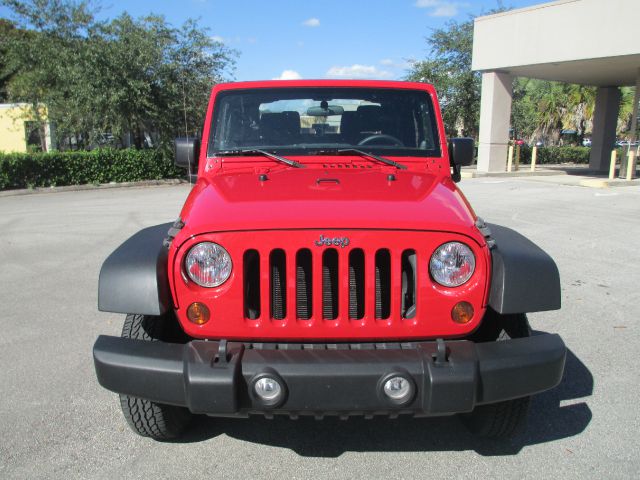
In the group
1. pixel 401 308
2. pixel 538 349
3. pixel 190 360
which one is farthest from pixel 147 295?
pixel 538 349

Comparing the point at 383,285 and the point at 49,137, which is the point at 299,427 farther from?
the point at 49,137

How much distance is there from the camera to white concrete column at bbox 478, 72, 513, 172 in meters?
19.9

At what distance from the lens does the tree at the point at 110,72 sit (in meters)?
17.0

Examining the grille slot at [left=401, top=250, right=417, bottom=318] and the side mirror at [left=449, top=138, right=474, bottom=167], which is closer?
the grille slot at [left=401, top=250, right=417, bottom=318]

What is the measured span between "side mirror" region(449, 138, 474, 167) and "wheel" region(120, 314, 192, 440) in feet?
7.47

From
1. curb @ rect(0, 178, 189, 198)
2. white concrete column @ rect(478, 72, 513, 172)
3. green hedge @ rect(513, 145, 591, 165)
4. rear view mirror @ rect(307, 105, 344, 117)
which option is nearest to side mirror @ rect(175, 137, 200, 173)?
rear view mirror @ rect(307, 105, 344, 117)

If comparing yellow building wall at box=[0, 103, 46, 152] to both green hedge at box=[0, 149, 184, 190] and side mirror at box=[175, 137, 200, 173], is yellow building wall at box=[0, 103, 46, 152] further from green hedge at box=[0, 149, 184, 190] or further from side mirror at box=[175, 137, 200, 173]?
side mirror at box=[175, 137, 200, 173]

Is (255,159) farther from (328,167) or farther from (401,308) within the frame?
(401,308)

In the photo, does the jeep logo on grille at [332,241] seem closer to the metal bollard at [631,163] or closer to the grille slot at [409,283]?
the grille slot at [409,283]

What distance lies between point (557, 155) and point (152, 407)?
29326 millimetres

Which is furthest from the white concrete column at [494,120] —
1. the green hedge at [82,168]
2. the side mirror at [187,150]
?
the side mirror at [187,150]

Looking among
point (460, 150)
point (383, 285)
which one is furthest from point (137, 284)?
point (460, 150)

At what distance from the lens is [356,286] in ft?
8.36

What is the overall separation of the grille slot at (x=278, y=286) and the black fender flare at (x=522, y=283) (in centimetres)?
93
